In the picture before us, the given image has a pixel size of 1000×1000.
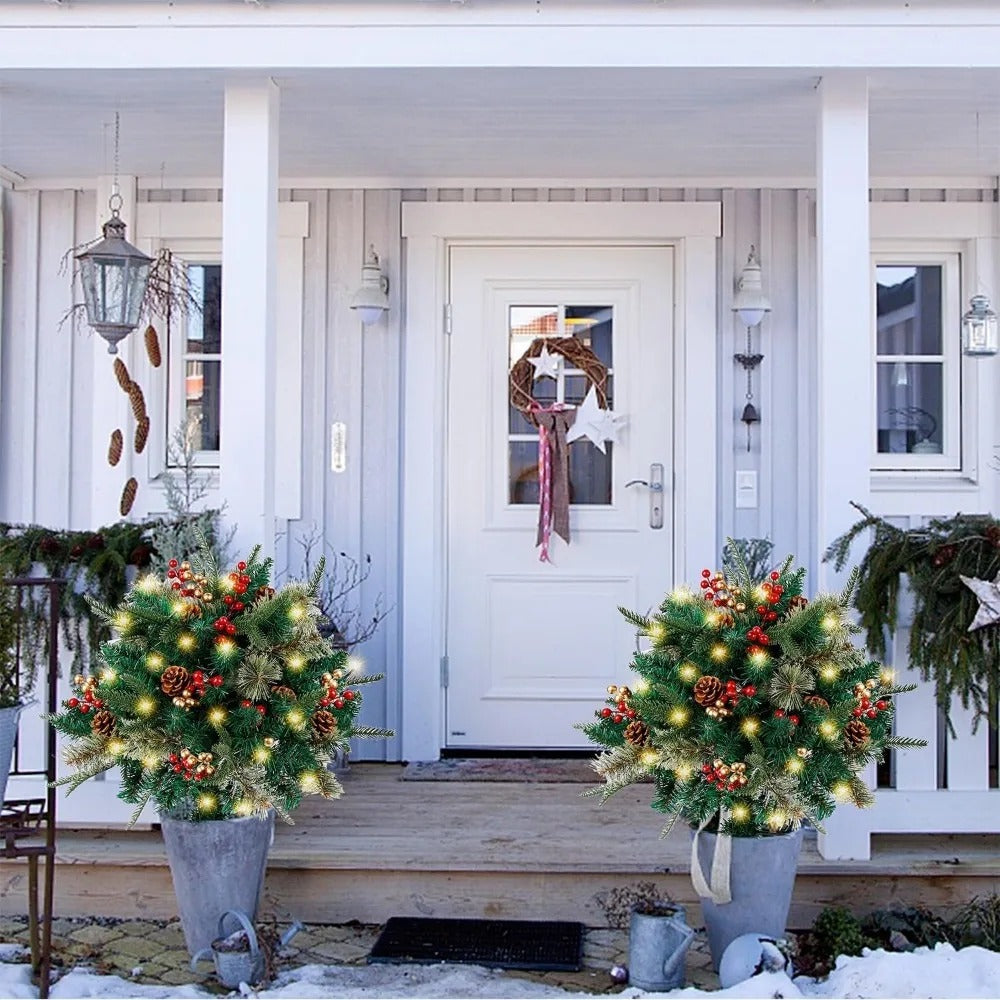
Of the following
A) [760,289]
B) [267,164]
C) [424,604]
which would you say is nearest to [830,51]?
[760,289]

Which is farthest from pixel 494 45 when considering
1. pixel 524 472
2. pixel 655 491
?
pixel 655 491

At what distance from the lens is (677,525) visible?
521 centimetres

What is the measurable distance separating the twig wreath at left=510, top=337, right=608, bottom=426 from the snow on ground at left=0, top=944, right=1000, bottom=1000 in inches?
94.5

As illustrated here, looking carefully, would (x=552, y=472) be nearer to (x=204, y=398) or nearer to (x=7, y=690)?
(x=204, y=398)

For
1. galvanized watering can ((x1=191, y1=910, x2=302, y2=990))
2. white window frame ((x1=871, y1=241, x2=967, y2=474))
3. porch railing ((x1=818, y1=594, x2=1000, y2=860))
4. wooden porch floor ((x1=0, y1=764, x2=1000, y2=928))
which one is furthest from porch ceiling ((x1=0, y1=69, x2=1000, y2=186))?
galvanized watering can ((x1=191, y1=910, x2=302, y2=990))

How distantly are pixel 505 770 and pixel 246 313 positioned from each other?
2068 mm

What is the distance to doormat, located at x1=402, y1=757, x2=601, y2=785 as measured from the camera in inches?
192

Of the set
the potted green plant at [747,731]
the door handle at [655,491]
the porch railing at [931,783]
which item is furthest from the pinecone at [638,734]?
the door handle at [655,491]

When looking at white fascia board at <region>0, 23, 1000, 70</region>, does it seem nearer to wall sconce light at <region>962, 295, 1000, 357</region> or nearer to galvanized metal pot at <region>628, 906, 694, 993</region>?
wall sconce light at <region>962, 295, 1000, 357</region>

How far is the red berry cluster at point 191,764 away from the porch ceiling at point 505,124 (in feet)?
6.80

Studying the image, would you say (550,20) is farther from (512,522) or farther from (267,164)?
(512,522)

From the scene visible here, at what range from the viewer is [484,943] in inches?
148

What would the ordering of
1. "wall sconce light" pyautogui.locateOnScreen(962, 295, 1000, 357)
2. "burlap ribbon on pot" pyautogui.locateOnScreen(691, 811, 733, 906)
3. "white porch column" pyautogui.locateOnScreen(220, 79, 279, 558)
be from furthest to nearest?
1. "wall sconce light" pyautogui.locateOnScreen(962, 295, 1000, 357)
2. "white porch column" pyautogui.locateOnScreen(220, 79, 279, 558)
3. "burlap ribbon on pot" pyautogui.locateOnScreen(691, 811, 733, 906)

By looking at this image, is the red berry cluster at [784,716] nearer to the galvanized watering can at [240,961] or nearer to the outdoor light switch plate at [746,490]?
the galvanized watering can at [240,961]
